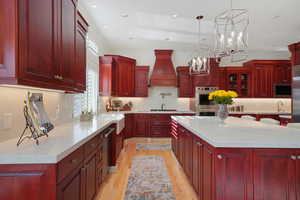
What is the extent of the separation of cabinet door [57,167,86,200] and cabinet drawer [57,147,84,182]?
0.05 m

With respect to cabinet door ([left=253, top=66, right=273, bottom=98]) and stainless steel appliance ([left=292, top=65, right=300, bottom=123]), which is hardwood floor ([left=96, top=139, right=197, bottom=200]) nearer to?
stainless steel appliance ([left=292, top=65, right=300, bottom=123])

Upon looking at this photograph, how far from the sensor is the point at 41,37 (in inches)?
56.4

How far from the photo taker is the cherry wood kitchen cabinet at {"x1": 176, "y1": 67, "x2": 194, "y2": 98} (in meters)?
6.04

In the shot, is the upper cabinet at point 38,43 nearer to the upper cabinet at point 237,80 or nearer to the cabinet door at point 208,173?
the cabinet door at point 208,173

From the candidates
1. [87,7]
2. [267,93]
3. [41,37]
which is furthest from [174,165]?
[267,93]

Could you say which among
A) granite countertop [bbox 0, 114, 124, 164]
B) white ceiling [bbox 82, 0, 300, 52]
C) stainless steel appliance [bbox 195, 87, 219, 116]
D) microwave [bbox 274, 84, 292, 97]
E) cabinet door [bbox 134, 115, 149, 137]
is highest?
white ceiling [bbox 82, 0, 300, 52]

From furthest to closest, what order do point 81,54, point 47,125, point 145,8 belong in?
point 145,8, point 81,54, point 47,125

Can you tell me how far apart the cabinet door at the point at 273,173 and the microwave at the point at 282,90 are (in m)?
5.44

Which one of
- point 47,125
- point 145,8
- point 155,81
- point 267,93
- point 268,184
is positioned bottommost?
point 268,184

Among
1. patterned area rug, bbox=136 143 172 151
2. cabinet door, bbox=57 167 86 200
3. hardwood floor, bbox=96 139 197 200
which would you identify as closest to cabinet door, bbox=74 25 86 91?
cabinet door, bbox=57 167 86 200

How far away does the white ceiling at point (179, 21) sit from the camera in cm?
333

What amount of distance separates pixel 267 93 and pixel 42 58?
6711mm

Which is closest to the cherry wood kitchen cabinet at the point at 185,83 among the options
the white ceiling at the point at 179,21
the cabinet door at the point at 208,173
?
the white ceiling at the point at 179,21

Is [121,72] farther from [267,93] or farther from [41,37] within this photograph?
[267,93]
